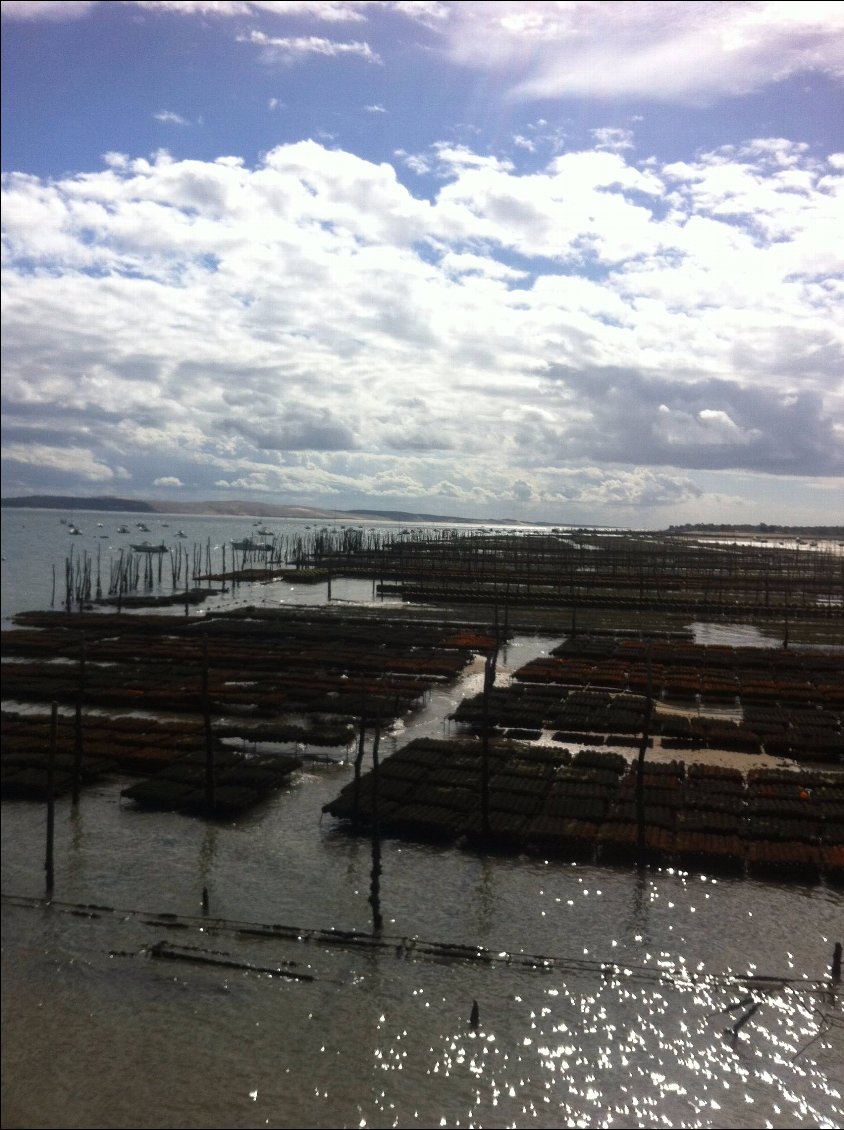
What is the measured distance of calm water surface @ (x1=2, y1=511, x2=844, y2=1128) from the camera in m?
11.6

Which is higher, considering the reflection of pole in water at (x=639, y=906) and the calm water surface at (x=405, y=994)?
the reflection of pole in water at (x=639, y=906)

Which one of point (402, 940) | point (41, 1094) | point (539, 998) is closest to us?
point (41, 1094)

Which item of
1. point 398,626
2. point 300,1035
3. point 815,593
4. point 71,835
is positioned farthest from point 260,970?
point 815,593

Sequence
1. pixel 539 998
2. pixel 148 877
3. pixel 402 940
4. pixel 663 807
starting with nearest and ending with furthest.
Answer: pixel 539 998, pixel 402 940, pixel 148 877, pixel 663 807

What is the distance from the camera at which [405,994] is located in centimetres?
1371

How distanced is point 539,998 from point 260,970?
4.52 metres

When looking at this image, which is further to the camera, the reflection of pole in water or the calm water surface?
the reflection of pole in water

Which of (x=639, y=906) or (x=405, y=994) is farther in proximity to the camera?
(x=639, y=906)

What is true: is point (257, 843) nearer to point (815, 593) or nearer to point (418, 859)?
point (418, 859)

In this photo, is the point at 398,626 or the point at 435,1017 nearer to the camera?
the point at 435,1017

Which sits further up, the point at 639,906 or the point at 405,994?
the point at 639,906

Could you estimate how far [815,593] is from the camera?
72.0 meters

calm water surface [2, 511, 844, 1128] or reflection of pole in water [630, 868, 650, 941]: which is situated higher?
reflection of pole in water [630, 868, 650, 941]

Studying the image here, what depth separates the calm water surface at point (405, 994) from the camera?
11.6 meters
